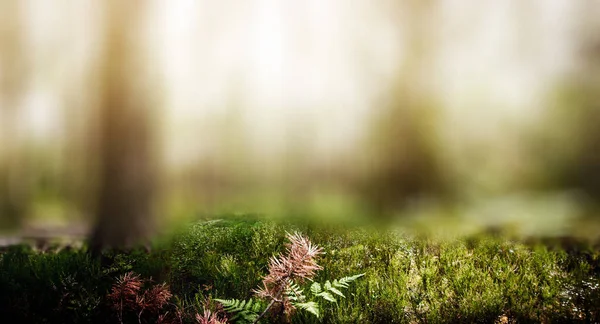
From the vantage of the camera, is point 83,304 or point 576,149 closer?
point 576,149

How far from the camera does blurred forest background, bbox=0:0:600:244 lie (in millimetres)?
1610

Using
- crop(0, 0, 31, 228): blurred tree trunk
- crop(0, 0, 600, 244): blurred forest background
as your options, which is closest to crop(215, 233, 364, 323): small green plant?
crop(0, 0, 600, 244): blurred forest background

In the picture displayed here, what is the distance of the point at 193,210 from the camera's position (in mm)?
1848

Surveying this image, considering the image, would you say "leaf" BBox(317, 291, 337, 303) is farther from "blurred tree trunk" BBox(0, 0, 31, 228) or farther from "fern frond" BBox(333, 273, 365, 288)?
"blurred tree trunk" BBox(0, 0, 31, 228)

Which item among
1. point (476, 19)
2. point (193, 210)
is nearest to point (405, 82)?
point (476, 19)

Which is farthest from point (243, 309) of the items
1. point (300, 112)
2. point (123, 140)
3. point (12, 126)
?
point (12, 126)

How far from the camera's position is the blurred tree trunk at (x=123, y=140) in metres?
1.89

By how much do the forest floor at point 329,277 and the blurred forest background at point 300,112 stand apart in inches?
3.6

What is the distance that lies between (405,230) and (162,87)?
3.74ft

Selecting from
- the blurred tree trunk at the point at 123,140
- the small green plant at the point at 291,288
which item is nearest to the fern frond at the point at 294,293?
the small green plant at the point at 291,288

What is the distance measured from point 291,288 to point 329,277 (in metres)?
0.17

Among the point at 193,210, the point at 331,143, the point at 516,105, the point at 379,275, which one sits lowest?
the point at 379,275

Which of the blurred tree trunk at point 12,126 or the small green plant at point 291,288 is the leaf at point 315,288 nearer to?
the small green plant at point 291,288

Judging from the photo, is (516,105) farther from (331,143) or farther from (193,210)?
(193,210)
